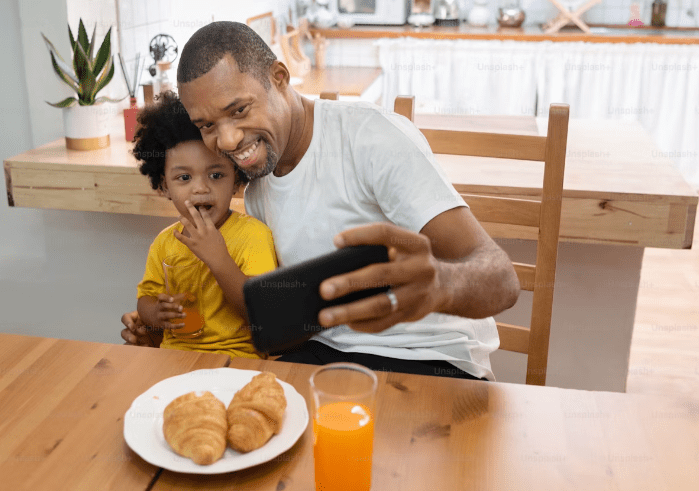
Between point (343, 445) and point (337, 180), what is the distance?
0.61 metres

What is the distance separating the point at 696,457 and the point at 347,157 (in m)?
0.72

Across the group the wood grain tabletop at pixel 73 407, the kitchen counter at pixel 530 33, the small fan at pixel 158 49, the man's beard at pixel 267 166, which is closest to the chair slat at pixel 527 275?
the man's beard at pixel 267 166

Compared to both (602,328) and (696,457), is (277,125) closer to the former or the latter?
(696,457)

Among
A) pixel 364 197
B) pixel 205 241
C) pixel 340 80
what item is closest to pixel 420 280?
pixel 364 197

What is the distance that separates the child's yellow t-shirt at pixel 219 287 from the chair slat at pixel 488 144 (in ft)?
1.33

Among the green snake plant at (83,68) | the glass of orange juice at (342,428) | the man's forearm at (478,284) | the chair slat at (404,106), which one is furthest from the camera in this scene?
the green snake plant at (83,68)

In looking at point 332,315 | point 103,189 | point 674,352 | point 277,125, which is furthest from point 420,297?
point 674,352

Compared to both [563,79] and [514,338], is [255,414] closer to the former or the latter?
[514,338]

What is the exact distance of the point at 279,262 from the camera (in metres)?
1.36

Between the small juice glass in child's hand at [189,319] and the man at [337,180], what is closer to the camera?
the man at [337,180]

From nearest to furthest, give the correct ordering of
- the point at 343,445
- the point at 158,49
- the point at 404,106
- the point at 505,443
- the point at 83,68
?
the point at 343,445 < the point at 505,443 < the point at 404,106 < the point at 83,68 < the point at 158,49

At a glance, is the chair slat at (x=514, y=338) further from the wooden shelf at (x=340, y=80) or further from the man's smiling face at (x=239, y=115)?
the wooden shelf at (x=340, y=80)

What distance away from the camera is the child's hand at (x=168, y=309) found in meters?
1.26

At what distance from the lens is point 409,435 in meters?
0.87
